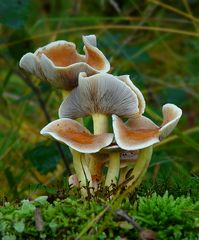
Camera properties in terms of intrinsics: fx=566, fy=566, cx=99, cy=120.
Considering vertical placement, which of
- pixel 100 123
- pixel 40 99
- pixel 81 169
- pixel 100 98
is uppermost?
pixel 100 98

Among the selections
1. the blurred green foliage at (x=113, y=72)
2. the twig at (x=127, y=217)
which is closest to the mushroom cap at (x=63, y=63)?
the blurred green foliage at (x=113, y=72)

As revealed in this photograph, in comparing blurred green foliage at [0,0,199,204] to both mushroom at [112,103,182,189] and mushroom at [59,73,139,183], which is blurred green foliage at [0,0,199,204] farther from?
mushroom at [59,73,139,183]

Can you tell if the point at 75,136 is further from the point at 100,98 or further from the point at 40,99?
the point at 40,99

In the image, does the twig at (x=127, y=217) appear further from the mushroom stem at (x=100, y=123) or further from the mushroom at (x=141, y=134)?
the mushroom stem at (x=100, y=123)

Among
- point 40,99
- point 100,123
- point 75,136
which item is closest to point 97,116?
point 100,123

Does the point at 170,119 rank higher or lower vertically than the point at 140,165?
higher

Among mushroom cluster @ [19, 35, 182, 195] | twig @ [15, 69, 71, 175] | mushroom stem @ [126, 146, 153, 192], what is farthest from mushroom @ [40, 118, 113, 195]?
twig @ [15, 69, 71, 175]

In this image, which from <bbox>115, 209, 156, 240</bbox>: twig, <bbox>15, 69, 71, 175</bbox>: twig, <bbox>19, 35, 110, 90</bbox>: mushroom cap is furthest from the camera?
<bbox>15, 69, 71, 175</bbox>: twig
